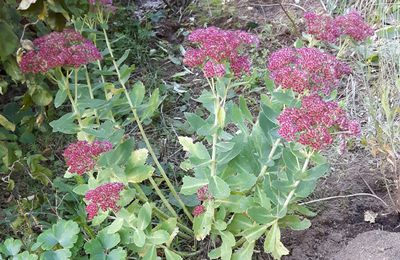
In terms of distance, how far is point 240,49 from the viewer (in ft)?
6.82

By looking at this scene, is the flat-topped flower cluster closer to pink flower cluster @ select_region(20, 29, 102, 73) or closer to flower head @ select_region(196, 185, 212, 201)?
flower head @ select_region(196, 185, 212, 201)

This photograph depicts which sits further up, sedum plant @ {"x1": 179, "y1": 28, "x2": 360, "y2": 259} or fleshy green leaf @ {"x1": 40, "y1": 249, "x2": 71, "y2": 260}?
sedum plant @ {"x1": 179, "y1": 28, "x2": 360, "y2": 259}

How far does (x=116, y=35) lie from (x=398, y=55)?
175 centimetres

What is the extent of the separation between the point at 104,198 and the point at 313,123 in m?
0.73

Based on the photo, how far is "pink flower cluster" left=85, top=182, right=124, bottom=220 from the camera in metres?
2.00

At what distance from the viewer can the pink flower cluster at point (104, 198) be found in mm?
2004

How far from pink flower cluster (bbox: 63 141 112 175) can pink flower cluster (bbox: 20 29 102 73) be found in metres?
0.28

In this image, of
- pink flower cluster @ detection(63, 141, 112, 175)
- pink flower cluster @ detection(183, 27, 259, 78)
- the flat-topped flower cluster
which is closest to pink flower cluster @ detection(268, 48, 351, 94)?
the flat-topped flower cluster

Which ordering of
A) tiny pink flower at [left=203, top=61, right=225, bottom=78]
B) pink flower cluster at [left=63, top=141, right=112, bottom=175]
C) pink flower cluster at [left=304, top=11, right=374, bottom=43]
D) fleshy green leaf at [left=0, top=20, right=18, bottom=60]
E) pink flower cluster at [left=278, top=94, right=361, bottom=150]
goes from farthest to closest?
fleshy green leaf at [left=0, top=20, right=18, bottom=60] → pink flower cluster at [left=304, top=11, right=374, bottom=43] → pink flower cluster at [left=63, top=141, right=112, bottom=175] → tiny pink flower at [left=203, top=61, right=225, bottom=78] → pink flower cluster at [left=278, top=94, right=361, bottom=150]

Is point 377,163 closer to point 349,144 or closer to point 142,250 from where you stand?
point 349,144

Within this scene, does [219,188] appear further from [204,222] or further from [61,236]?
[61,236]

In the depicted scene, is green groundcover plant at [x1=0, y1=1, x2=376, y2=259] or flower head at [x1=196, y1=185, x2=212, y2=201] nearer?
green groundcover plant at [x1=0, y1=1, x2=376, y2=259]

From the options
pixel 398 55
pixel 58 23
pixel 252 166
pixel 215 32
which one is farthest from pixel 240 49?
pixel 398 55

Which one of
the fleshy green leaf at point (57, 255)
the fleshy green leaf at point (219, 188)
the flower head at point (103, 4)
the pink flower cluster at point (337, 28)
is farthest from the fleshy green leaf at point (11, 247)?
the pink flower cluster at point (337, 28)
